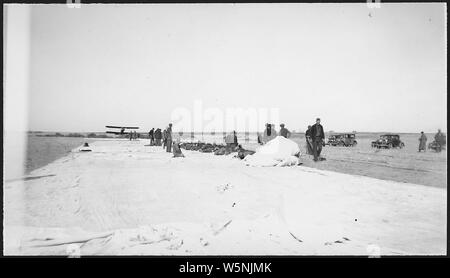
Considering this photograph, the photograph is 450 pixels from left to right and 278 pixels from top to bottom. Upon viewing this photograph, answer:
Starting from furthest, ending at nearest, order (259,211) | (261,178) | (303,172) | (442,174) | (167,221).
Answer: (303,172)
(261,178)
(442,174)
(259,211)
(167,221)

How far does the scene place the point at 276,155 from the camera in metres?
9.00

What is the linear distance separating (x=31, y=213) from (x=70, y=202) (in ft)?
1.93

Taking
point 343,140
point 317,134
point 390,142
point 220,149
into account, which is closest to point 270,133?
point 317,134

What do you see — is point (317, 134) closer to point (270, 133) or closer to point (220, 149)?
point (270, 133)

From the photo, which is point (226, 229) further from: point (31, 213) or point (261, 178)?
point (31, 213)

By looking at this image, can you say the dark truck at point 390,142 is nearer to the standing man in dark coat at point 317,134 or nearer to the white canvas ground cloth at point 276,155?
the standing man in dark coat at point 317,134

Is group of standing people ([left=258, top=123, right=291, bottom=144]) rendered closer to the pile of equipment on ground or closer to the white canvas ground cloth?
the white canvas ground cloth

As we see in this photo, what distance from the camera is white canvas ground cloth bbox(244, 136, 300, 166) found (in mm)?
8733

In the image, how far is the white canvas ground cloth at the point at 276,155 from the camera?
8733 millimetres

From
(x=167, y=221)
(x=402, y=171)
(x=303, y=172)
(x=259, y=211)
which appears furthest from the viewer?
(x=402, y=171)

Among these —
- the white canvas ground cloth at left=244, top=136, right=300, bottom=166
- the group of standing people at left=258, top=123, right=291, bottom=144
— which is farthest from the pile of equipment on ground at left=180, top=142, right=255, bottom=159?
→ the group of standing people at left=258, top=123, right=291, bottom=144
